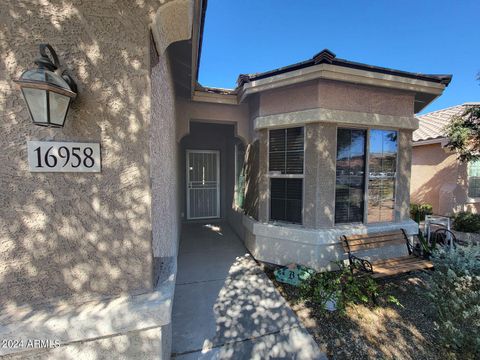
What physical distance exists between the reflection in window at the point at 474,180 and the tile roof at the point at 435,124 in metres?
1.65

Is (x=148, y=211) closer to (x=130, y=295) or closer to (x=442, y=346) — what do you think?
(x=130, y=295)

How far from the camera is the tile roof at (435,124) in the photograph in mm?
8590

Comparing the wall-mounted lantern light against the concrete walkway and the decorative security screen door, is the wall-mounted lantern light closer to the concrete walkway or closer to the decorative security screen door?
the concrete walkway

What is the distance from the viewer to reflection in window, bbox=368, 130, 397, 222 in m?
4.46

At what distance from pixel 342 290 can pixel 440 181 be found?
864cm

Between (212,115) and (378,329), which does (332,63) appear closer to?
(212,115)

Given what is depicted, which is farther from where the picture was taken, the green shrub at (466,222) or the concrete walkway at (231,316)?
the green shrub at (466,222)

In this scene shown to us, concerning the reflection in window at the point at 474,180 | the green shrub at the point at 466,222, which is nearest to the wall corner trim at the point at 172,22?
the green shrub at the point at 466,222

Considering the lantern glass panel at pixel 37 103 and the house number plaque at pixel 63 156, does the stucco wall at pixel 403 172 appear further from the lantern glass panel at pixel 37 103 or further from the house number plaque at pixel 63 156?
the lantern glass panel at pixel 37 103

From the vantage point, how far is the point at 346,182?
4367 millimetres

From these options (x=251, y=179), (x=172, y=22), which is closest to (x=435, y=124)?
(x=251, y=179)

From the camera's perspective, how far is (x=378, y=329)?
279 centimetres

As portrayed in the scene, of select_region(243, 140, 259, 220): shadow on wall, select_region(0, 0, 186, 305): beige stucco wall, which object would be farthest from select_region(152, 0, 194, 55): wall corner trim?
select_region(243, 140, 259, 220): shadow on wall

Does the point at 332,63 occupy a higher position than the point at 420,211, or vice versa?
the point at 332,63
